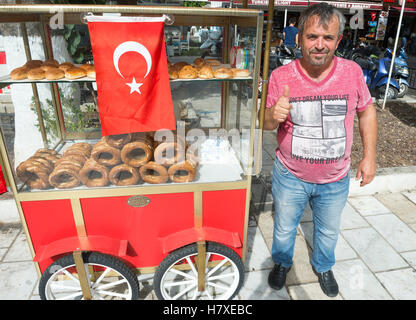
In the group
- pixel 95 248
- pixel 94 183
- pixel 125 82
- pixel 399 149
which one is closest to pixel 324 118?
pixel 125 82

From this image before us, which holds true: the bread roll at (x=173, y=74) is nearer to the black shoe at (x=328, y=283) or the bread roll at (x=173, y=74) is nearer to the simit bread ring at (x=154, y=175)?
the simit bread ring at (x=154, y=175)

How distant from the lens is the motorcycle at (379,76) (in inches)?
315

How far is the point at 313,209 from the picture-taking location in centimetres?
249

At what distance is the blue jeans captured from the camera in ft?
7.56

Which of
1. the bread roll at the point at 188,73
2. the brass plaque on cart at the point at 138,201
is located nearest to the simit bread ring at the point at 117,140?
the brass plaque on cart at the point at 138,201

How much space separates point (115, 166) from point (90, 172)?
0.64 feet

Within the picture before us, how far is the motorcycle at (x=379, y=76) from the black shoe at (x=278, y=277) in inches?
277

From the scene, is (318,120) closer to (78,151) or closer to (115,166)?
(115,166)

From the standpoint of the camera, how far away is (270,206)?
3.86 m

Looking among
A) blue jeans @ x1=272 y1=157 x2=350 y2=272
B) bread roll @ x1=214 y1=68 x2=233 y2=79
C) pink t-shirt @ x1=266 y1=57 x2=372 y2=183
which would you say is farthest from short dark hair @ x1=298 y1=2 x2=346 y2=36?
blue jeans @ x1=272 y1=157 x2=350 y2=272

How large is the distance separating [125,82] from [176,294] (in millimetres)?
1827

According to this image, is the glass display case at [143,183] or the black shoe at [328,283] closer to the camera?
the glass display case at [143,183]
